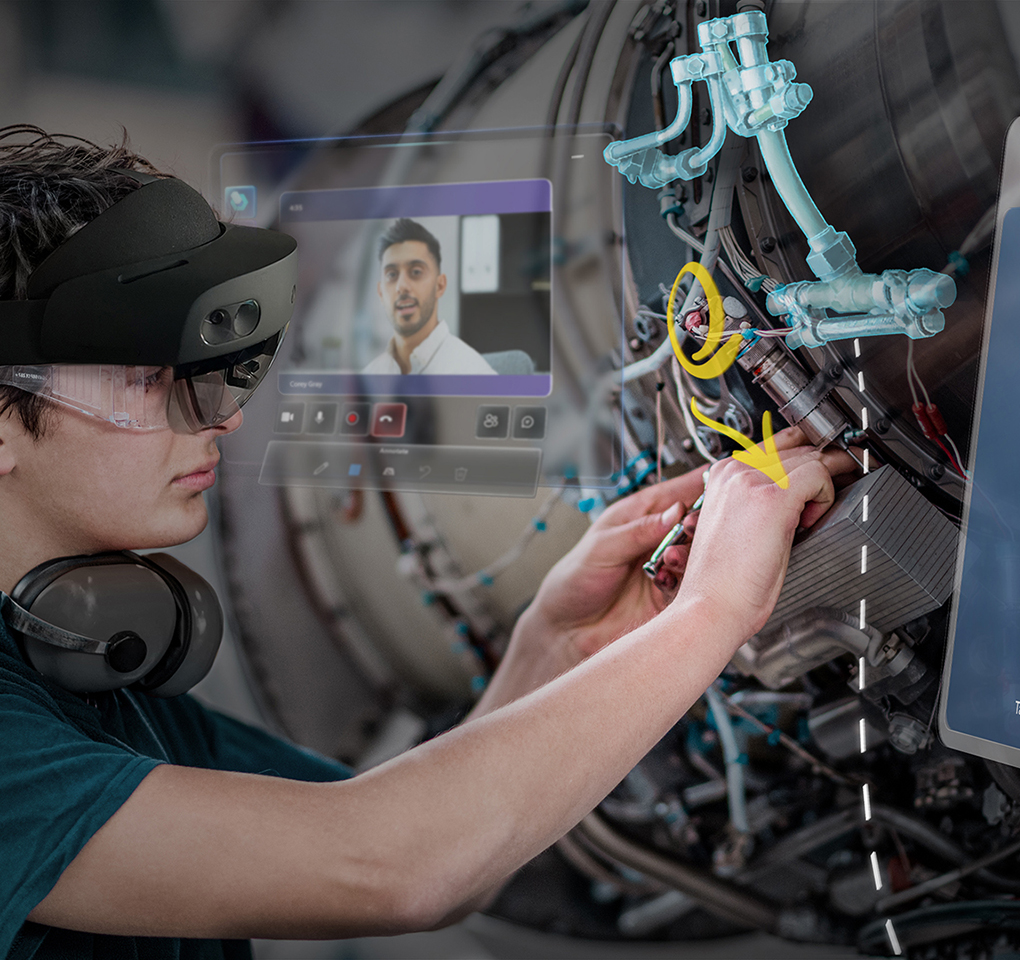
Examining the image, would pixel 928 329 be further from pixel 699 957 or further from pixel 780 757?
pixel 699 957

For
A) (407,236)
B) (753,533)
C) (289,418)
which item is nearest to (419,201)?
(407,236)

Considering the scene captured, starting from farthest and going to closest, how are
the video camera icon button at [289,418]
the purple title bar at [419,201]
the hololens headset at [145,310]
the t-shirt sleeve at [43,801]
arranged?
the video camera icon button at [289,418]
the purple title bar at [419,201]
the hololens headset at [145,310]
the t-shirt sleeve at [43,801]

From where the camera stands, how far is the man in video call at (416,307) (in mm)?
1103

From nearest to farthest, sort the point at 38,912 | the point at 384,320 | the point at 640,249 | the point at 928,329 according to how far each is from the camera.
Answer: the point at 38,912, the point at 928,329, the point at 640,249, the point at 384,320

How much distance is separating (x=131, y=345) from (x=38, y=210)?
158 millimetres

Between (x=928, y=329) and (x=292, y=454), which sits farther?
(x=292, y=454)

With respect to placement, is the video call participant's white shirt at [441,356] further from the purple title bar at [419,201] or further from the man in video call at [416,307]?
the purple title bar at [419,201]

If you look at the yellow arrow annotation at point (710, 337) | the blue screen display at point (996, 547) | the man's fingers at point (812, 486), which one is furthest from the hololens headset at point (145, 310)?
the blue screen display at point (996, 547)

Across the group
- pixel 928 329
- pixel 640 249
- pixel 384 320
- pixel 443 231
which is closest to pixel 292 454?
pixel 384 320

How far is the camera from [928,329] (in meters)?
0.88

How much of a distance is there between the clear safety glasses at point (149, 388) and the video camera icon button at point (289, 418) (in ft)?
0.73

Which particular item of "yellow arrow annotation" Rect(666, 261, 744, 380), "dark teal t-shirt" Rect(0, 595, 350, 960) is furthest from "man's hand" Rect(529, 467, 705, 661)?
"dark teal t-shirt" Rect(0, 595, 350, 960)

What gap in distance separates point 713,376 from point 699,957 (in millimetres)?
665

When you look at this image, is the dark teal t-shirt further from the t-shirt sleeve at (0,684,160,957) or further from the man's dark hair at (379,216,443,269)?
the man's dark hair at (379,216,443,269)
